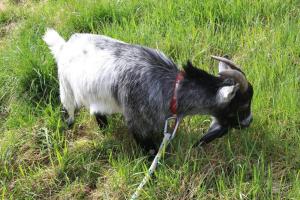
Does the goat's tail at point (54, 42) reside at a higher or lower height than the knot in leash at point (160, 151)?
higher

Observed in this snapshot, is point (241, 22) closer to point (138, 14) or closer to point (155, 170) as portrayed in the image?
point (138, 14)

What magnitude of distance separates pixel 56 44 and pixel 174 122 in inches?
52.2

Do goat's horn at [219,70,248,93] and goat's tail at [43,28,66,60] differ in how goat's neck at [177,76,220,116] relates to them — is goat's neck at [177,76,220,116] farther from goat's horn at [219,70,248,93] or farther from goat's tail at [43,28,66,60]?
goat's tail at [43,28,66,60]

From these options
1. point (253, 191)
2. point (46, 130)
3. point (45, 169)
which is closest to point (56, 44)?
point (46, 130)

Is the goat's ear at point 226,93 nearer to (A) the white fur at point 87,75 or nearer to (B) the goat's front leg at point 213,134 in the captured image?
(B) the goat's front leg at point 213,134

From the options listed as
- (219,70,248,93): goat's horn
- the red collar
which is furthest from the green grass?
(219,70,248,93): goat's horn

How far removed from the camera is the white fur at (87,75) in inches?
155

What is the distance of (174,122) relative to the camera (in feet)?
13.3

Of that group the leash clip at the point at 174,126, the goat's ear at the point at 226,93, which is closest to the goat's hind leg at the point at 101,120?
the leash clip at the point at 174,126

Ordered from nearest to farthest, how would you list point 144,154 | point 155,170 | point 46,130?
point 155,170 → point 144,154 → point 46,130

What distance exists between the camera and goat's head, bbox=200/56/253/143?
341 cm

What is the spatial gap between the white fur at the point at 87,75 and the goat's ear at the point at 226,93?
2.77 ft

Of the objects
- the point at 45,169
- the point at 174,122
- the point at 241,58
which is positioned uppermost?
the point at 241,58

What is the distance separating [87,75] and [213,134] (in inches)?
43.3
